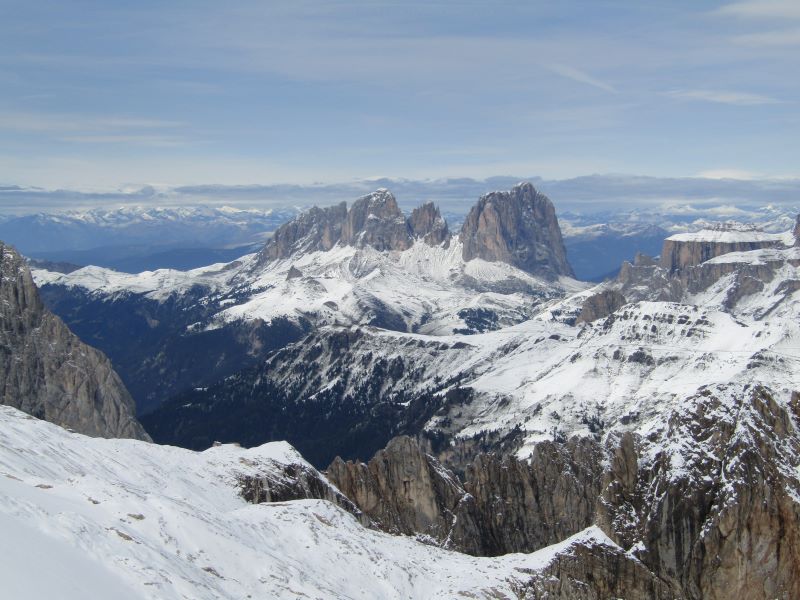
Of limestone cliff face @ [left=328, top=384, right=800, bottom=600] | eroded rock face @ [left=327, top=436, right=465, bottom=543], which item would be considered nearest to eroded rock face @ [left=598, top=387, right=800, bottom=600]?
limestone cliff face @ [left=328, top=384, right=800, bottom=600]

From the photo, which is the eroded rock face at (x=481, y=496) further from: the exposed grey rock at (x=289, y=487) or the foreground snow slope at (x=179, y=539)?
the foreground snow slope at (x=179, y=539)

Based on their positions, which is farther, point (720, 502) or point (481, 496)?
point (481, 496)

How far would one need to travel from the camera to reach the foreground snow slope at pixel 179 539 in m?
54.0

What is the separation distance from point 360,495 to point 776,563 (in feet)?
216

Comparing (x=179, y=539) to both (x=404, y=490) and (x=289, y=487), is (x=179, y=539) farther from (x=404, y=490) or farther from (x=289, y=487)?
(x=404, y=490)

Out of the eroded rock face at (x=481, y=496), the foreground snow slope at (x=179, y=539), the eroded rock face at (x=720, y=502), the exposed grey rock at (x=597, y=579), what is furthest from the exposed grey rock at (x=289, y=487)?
the eroded rock face at (x=720, y=502)

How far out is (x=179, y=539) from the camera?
7144 cm

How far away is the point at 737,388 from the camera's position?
4724 inches

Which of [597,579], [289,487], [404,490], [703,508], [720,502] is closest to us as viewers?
[597,579]

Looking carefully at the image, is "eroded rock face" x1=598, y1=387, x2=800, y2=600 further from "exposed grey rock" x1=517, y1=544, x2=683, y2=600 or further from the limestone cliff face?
"exposed grey rock" x1=517, y1=544, x2=683, y2=600

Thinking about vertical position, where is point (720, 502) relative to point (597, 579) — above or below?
above

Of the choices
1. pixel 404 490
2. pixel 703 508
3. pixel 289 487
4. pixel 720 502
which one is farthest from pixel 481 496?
pixel 720 502

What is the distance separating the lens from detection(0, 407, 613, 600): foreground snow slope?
54.0 m

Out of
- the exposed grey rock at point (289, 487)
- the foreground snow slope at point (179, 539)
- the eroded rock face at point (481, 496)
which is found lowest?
the eroded rock face at point (481, 496)
